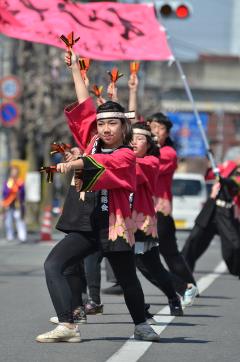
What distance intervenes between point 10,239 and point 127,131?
60.4 ft

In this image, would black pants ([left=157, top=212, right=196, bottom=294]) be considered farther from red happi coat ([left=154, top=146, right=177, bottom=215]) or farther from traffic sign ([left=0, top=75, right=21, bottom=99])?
traffic sign ([left=0, top=75, right=21, bottom=99])

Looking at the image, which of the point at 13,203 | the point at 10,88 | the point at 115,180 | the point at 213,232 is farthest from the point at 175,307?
the point at 10,88

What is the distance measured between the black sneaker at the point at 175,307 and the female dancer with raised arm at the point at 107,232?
1.95 metres

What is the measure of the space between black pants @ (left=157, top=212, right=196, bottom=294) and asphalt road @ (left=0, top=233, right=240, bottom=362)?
32 cm

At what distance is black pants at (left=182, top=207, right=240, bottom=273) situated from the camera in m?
15.4

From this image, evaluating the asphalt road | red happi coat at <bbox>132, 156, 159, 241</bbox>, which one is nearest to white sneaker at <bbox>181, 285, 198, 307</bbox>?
the asphalt road

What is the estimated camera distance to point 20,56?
3916 cm

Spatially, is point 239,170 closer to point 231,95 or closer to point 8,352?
point 8,352

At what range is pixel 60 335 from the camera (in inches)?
359

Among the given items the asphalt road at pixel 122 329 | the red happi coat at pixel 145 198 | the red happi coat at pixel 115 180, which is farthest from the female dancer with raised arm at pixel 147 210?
the red happi coat at pixel 115 180

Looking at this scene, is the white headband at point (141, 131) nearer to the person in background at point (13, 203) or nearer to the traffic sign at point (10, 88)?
the person in background at point (13, 203)

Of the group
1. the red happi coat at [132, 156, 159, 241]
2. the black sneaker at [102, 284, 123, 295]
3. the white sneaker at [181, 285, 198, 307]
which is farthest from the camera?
the black sneaker at [102, 284, 123, 295]

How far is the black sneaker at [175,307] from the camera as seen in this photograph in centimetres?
1123

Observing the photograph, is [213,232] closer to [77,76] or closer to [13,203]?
[77,76]
